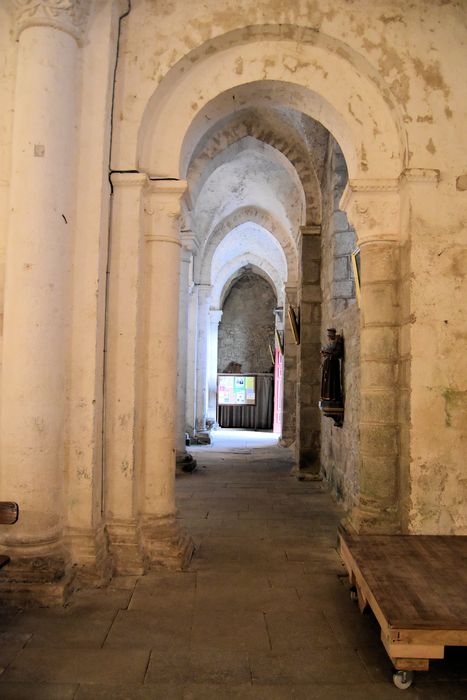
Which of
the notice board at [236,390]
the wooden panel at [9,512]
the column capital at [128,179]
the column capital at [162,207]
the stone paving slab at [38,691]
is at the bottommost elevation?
the stone paving slab at [38,691]

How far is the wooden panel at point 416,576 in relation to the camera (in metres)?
2.20

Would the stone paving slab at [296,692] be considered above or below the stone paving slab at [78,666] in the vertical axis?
below

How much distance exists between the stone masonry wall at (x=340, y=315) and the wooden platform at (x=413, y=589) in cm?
178

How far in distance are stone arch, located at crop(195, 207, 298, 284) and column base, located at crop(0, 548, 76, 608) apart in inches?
358

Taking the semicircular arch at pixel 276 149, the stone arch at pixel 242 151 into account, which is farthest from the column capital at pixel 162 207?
the stone arch at pixel 242 151

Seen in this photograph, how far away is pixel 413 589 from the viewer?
8.15ft

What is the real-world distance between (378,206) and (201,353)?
9.21 m

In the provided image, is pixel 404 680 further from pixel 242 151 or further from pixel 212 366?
pixel 212 366

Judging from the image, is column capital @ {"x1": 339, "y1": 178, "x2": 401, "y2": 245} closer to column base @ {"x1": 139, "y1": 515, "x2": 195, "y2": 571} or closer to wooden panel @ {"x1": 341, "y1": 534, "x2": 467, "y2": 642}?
wooden panel @ {"x1": 341, "y1": 534, "x2": 467, "y2": 642}

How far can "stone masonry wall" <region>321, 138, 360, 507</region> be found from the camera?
16.9ft

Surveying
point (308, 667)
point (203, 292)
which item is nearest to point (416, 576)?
point (308, 667)

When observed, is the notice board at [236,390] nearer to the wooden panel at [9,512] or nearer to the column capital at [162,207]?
the column capital at [162,207]

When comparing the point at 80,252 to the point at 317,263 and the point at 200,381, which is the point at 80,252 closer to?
the point at 317,263

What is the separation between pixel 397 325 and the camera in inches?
147
